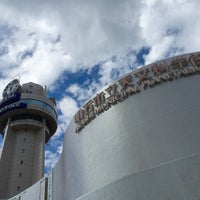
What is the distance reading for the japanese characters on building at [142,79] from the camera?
23844mm

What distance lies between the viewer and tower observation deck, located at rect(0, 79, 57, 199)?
5300 cm

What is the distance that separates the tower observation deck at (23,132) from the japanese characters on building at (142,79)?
3233 centimetres

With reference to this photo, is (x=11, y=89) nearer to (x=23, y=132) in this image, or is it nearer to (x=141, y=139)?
(x=23, y=132)

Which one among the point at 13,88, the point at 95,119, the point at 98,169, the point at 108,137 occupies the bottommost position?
the point at 98,169

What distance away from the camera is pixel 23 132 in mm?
60531

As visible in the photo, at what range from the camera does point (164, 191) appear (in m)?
16.1

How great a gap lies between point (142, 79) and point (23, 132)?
4320 cm

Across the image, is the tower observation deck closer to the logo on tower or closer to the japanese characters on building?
the logo on tower

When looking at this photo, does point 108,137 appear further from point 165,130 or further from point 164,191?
point 164,191

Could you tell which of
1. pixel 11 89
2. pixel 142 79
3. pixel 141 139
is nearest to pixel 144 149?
pixel 141 139

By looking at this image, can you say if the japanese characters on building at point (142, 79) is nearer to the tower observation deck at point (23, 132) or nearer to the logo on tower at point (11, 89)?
the tower observation deck at point (23, 132)

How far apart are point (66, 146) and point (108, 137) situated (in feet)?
26.1

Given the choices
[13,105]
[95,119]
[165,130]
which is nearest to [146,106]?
[165,130]

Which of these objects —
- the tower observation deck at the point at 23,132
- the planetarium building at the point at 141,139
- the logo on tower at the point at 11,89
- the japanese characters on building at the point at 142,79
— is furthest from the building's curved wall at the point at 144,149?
Result: the logo on tower at the point at 11,89
